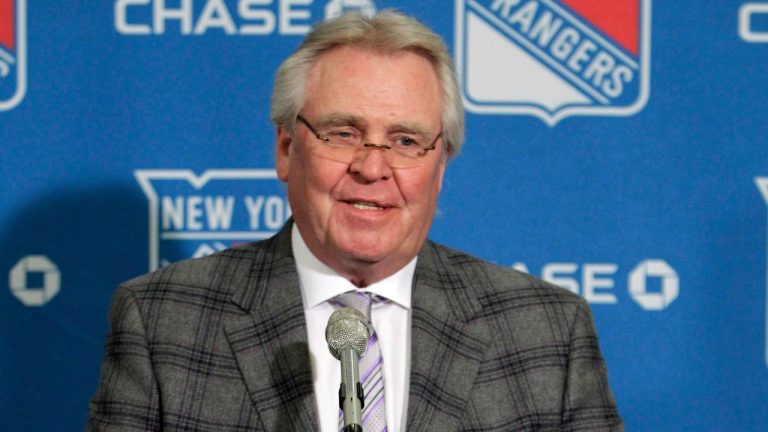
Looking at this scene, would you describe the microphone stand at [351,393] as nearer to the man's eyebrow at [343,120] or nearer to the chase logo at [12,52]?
the man's eyebrow at [343,120]

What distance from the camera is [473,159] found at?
7.93 ft

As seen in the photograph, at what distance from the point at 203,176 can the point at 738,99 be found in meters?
1.26

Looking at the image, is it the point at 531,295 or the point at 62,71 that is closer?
the point at 531,295

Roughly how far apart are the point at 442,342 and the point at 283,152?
0.47m

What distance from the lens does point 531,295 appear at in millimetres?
1997

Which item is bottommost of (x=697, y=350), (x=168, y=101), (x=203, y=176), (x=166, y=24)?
(x=697, y=350)

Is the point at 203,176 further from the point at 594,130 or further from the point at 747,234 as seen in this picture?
the point at 747,234

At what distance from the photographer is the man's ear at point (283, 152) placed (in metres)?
1.94

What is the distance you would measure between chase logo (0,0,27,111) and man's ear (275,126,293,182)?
2.51ft

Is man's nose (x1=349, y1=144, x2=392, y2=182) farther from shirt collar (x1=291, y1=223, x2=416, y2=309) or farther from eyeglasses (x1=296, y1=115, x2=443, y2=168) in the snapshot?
shirt collar (x1=291, y1=223, x2=416, y2=309)

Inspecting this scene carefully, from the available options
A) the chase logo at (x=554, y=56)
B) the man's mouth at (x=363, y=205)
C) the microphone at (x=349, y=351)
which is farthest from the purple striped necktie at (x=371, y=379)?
the chase logo at (x=554, y=56)

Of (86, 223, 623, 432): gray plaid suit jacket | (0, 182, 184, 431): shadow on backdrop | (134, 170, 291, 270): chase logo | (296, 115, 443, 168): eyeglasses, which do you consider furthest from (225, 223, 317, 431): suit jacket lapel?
(0, 182, 184, 431): shadow on backdrop

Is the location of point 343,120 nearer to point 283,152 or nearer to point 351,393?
point 283,152


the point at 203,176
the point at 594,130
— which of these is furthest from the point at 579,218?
the point at 203,176
